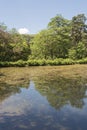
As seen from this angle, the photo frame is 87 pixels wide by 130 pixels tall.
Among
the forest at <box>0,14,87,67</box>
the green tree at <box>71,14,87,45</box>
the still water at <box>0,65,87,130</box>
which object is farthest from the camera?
the green tree at <box>71,14,87,45</box>

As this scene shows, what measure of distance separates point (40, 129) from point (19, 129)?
1.93 ft

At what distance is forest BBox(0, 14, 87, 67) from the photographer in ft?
110

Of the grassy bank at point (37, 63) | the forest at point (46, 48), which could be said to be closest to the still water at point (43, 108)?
the grassy bank at point (37, 63)

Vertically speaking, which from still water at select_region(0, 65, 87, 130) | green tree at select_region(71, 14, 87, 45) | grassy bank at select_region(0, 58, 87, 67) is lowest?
still water at select_region(0, 65, 87, 130)

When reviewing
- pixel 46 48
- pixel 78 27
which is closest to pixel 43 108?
pixel 46 48

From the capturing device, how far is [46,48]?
1474 inches

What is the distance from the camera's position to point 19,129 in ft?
21.7

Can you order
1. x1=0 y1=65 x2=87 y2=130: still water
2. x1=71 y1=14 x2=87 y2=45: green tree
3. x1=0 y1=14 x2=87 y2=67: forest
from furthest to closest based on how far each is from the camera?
x1=71 y1=14 x2=87 y2=45: green tree → x1=0 y1=14 x2=87 y2=67: forest → x1=0 y1=65 x2=87 y2=130: still water

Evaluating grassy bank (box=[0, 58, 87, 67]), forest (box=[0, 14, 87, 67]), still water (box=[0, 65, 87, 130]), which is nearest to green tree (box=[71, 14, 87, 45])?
forest (box=[0, 14, 87, 67])


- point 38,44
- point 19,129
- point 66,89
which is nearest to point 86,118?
point 19,129

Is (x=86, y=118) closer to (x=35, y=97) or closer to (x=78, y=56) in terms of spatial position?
(x=35, y=97)

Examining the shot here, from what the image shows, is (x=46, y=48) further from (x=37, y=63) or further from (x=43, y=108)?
(x=43, y=108)

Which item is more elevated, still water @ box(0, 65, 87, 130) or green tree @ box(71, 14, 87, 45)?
green tree @ box(71, 14, 87, 45)

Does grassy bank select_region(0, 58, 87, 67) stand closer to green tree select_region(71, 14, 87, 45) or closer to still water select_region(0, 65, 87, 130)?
green tree select_region(71, 14, 87, 45)
